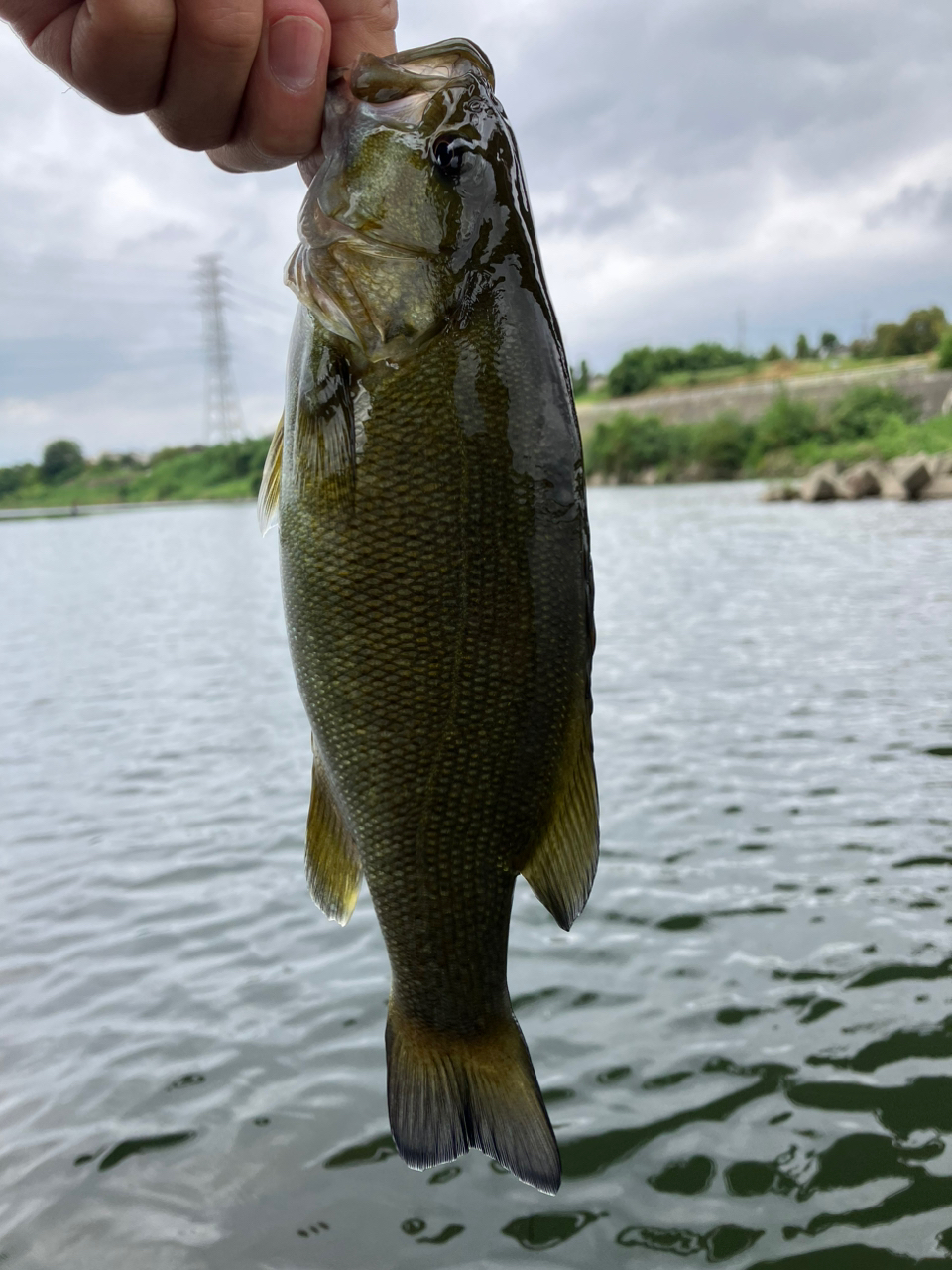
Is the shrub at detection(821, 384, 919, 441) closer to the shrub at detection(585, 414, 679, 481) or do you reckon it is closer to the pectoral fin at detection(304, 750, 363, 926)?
the shrub at detection(585, 414, 679, 481)

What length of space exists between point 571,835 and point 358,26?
164cm

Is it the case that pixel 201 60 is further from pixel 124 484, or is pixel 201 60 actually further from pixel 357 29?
pixel 124 484

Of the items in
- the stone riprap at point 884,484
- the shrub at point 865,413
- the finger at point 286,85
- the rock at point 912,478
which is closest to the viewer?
the finger at point 286,85

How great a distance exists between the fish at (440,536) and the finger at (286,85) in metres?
0.07

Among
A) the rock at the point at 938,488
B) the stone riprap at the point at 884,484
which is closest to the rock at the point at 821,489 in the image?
the stone riprap at the point at 884,484

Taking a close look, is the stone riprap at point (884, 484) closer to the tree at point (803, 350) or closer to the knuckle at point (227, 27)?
the knuckle at point (227, 27)

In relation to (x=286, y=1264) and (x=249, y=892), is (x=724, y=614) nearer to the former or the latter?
(x=249, y=892)

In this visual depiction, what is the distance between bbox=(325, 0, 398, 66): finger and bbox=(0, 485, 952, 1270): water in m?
3.79

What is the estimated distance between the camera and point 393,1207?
13.2 feet

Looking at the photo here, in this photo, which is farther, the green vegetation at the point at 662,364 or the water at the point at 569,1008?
the green vegetation at the point at 662,364

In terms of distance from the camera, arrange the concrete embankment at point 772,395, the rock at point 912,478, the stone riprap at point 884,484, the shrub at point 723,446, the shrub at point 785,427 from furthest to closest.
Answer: the shrub at point 723,446 < the concrete embankment at point 772,395 < the shrub at point 785,427 < the stone riprap at point 884,484 < the rock at point 912,478

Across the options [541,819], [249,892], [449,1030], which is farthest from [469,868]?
[249,892]

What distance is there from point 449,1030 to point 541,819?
48 cm

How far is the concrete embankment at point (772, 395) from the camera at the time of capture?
7606 centimetres
